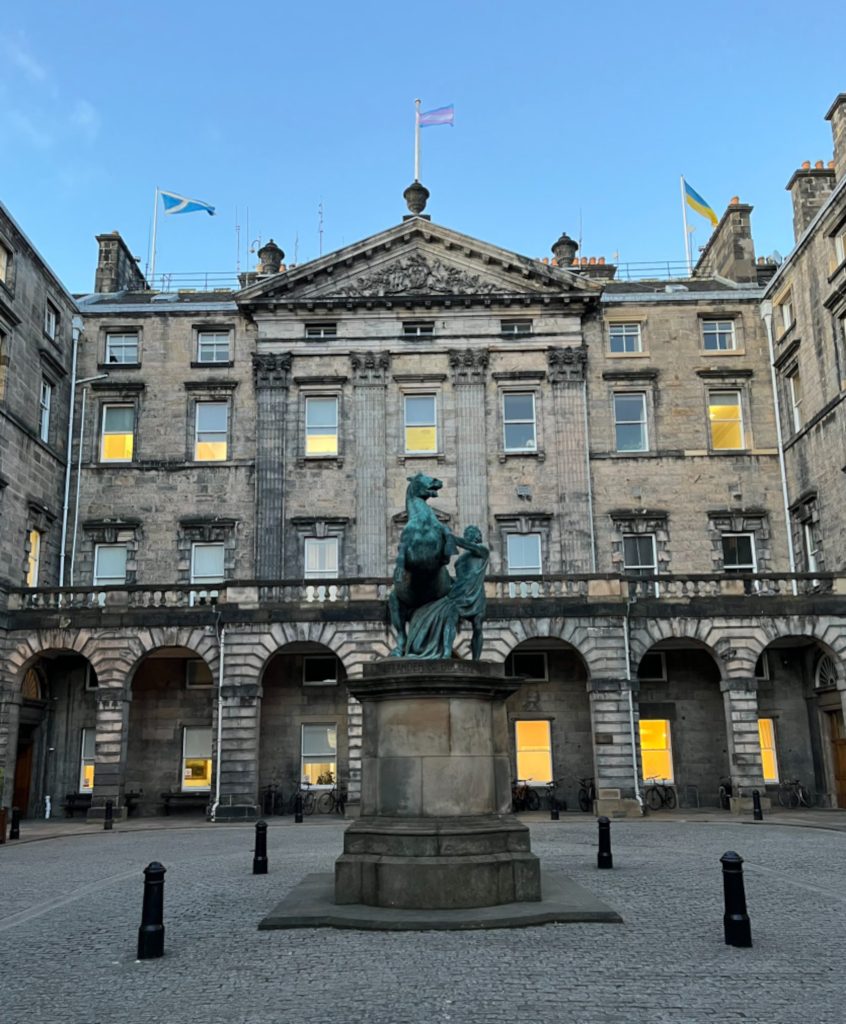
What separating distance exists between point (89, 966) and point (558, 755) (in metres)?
26.4

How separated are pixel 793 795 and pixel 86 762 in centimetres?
2422

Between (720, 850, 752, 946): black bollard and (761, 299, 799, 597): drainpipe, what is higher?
(761, 299, 799, 597): drainpipe

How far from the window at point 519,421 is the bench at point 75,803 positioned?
1912cm

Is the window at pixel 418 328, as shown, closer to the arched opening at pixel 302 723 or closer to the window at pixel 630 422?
the window at pixel 630 422

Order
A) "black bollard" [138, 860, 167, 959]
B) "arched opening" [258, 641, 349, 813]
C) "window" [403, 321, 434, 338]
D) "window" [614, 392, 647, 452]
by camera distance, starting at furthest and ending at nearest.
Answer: "window" [403, 321, 434, 338]
"window" [614, 392, 647, 452]
"arched opening" [258, 641, 349, 813]
"black bollard" [138, 860, 167, 959]

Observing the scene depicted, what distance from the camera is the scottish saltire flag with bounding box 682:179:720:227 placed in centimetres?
4572

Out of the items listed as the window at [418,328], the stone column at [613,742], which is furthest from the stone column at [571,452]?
the stone column at [613,742]

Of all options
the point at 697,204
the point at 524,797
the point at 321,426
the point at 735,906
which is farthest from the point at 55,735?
the point at 697,204

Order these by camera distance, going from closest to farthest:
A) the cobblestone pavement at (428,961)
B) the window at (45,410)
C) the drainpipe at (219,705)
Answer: the cobblestone pavement at (428,961)
the drainpipe at (219,705)
the window at (45,410)

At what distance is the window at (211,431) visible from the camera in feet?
125

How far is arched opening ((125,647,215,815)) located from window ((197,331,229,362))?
11640 mm

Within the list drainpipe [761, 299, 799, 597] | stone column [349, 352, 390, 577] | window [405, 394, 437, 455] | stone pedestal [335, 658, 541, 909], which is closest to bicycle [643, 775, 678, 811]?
drainpipe [761, 299, 799, 597]

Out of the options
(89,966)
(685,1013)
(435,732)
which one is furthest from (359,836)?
(685,1013)

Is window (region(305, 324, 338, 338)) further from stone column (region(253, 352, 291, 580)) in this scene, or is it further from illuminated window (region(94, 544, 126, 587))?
illuminated window (region(94, 544, 126, 587))
